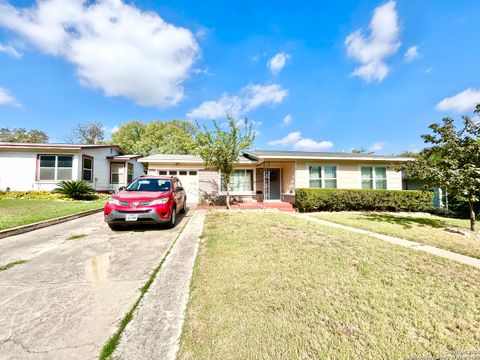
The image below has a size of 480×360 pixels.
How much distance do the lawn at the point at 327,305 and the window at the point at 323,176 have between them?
9149 mm

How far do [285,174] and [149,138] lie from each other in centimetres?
3032

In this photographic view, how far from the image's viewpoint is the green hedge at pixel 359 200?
11384mm

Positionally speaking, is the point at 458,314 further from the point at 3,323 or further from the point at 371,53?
the point at 371,53

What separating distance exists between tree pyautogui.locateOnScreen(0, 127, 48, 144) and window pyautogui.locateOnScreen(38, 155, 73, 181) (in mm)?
31265

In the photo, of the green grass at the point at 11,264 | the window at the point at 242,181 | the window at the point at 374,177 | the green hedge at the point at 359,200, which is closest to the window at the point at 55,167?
the window at the point at 242,181

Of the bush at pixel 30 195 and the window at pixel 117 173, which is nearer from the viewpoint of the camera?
the bush at pixel 30 195

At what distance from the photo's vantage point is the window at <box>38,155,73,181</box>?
15031 mm

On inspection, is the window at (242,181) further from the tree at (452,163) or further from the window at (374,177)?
the tree at (452,163)

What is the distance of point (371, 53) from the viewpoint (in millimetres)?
13523

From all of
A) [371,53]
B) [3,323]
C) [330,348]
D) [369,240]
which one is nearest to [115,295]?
[3,323]

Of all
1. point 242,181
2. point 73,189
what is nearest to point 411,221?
point 242,181

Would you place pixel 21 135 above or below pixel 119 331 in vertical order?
above

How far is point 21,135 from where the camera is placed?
3794 centimetres

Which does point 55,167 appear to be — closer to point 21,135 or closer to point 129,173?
point 129,173
